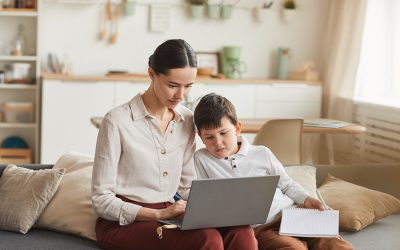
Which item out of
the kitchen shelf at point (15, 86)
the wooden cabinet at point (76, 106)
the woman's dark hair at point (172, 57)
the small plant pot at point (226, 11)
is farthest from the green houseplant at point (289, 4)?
the woman's dark hair at point (172, 57)

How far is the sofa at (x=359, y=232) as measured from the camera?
2.83 metres

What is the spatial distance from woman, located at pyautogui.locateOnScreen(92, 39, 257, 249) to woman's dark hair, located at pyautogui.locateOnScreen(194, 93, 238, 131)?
0.30 ft

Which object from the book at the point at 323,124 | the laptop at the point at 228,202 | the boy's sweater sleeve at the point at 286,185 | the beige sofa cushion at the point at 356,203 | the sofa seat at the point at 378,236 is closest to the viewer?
the laptop at the point at 228,202

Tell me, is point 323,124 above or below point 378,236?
above

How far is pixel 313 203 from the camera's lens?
2846 mm

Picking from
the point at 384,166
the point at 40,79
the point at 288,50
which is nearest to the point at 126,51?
the point at 40,79

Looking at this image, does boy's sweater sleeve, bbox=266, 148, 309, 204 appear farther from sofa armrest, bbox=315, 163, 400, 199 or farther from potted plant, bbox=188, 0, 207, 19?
potted plant, bbox=188, 0, 207, 19

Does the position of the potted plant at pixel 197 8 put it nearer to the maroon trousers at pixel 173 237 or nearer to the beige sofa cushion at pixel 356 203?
the beige sofa cushion at pixel 356 203

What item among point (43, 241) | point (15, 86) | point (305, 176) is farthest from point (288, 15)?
point (43, 241)

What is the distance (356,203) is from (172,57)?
1293 millimetres

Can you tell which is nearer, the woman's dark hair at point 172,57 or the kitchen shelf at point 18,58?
the woman's dark hair at point 172,57

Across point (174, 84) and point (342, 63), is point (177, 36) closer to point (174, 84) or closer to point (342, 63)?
point (342, 63)

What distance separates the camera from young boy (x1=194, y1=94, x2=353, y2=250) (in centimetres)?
278

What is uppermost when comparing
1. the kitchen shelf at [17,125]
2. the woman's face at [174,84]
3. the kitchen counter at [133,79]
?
the woman's face at [174,84]
